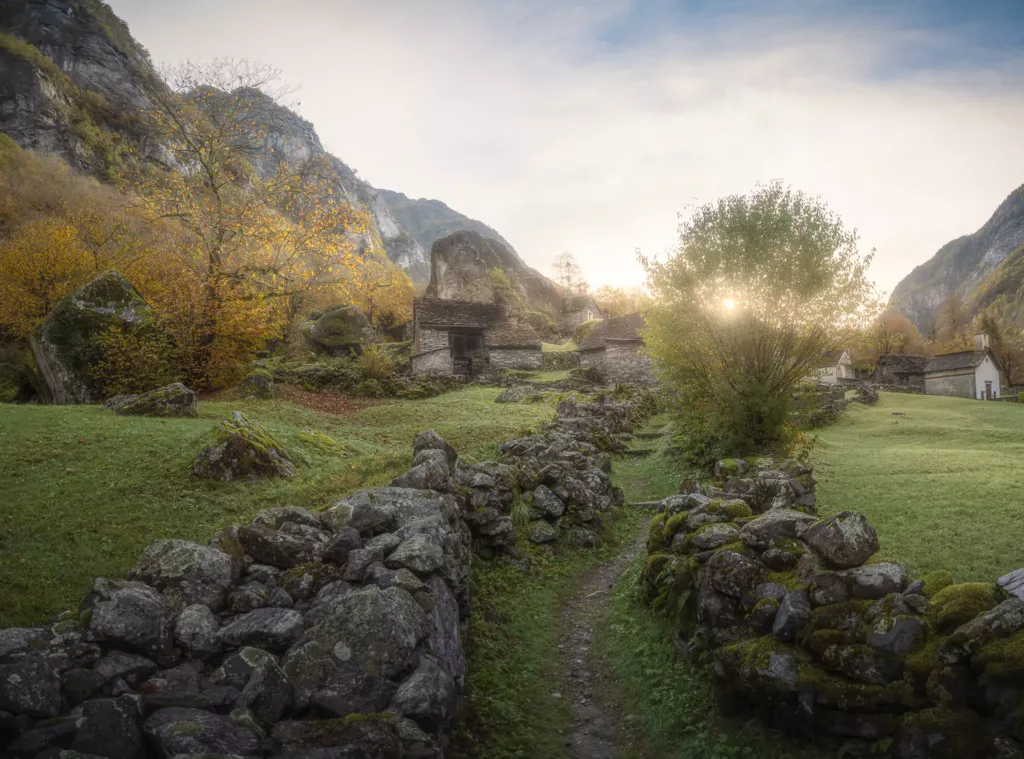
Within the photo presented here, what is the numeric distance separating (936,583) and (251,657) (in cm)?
643

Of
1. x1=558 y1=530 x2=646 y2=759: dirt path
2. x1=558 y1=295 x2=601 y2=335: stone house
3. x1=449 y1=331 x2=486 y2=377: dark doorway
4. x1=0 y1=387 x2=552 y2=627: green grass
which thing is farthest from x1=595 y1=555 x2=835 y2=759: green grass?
x1=558 y1=295 x2=601 y2=335: stone house

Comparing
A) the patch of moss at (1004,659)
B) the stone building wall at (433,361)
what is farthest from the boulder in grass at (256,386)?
the patch of moss at (1004,659)

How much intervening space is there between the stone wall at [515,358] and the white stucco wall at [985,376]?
46.1 m

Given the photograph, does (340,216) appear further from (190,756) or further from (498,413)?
(190,756)

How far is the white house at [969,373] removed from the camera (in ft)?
181

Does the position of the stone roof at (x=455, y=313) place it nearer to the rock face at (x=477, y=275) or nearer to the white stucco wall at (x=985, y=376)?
the rock face at (x=477, y=275)

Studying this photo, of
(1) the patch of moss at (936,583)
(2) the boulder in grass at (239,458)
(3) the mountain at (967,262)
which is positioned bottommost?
(1) the patch of moss at (936,583)

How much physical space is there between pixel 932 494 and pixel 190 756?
1497 cm

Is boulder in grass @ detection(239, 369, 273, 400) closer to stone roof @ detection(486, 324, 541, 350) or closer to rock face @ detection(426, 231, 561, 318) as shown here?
stone roof @ detection(486, 324, 541, 350)

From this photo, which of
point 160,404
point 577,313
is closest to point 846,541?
point 160,404

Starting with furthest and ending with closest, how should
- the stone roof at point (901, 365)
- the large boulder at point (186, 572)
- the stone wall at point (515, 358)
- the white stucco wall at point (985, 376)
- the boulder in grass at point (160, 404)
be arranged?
the stone roof at point (901, 365) < the white stucco wall at point (985, 376) < the stone wall at point (515, 358) < the boulder in grass at point (160, 404) < the large boulder at point (186, 572)

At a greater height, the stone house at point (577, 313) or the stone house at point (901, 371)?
the stone house at point (577, 313)

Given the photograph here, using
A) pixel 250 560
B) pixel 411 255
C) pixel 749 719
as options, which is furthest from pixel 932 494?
pixel 411 255

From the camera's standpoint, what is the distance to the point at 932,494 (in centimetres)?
1257
